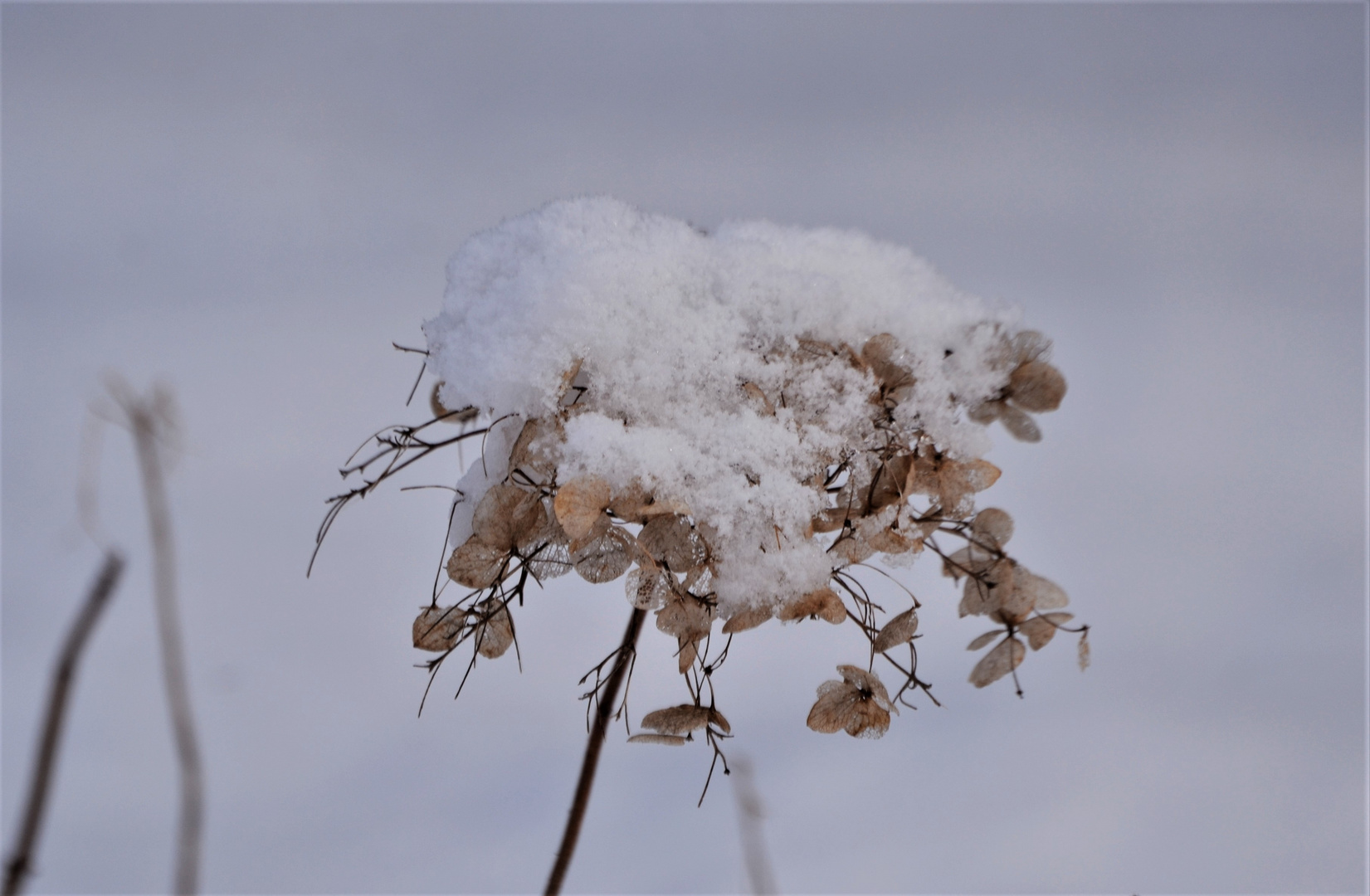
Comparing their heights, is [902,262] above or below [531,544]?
above

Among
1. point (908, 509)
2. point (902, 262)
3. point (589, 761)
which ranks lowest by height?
point (589, 761)

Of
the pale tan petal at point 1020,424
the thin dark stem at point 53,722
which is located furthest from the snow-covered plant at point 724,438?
the thin dark stem at point 53,722

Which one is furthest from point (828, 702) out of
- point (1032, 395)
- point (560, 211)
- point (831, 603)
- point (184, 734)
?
point (184, 734)

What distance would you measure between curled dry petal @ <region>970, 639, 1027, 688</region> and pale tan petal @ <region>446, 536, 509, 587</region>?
227 millimetres

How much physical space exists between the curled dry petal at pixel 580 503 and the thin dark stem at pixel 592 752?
0.07 meters

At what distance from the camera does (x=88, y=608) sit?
1.81ft

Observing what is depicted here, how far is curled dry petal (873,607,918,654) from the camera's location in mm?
322

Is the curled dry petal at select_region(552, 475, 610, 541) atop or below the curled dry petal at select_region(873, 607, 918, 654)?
atop

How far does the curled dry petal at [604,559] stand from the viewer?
31 cm

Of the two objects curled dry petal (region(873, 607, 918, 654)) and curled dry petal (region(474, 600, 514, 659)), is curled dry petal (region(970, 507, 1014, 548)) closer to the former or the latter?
curled dry petal (region(873, 607, 918, 654))

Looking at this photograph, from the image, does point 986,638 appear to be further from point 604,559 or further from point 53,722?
point 53,722

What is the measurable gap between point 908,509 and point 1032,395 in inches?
3.1

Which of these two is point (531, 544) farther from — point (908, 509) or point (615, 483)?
point (908, 509)

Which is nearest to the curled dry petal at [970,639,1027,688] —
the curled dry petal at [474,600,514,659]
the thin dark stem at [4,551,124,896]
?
the curled dry petal at [474,600,514,659]
